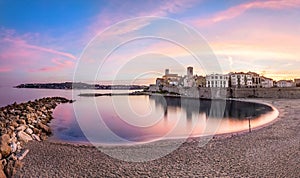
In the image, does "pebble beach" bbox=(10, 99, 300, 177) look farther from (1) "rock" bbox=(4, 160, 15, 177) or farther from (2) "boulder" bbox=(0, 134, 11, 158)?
(2) "boulder" bbox=(0, 134, 11, 158)

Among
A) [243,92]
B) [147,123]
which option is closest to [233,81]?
[243,92]

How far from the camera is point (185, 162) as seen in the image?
6.80m

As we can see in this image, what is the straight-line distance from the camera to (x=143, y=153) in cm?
817

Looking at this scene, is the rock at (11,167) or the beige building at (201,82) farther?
the beige building at (201,82)

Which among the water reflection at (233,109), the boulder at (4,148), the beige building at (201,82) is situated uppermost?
the beige building at (201,82)

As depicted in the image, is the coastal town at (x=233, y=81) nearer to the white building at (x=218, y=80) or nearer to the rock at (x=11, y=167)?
the white building at (x=218, y=80)

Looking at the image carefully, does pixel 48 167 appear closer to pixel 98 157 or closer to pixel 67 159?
pixel 67 159

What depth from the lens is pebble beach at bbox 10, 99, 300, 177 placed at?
585 cm

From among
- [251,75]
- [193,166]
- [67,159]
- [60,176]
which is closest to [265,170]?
[193,166]

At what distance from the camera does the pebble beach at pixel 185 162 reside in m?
5.85

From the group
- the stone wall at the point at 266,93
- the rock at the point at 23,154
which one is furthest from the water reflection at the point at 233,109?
the rock at the point at 23,154

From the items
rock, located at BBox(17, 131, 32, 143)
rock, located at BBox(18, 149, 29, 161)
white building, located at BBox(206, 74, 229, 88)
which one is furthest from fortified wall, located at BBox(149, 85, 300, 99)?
rock, located at BBox(18, 149, 29, 161)

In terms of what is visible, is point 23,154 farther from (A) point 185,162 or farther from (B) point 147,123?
(B) point 147,123

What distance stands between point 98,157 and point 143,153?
58.5 inches
